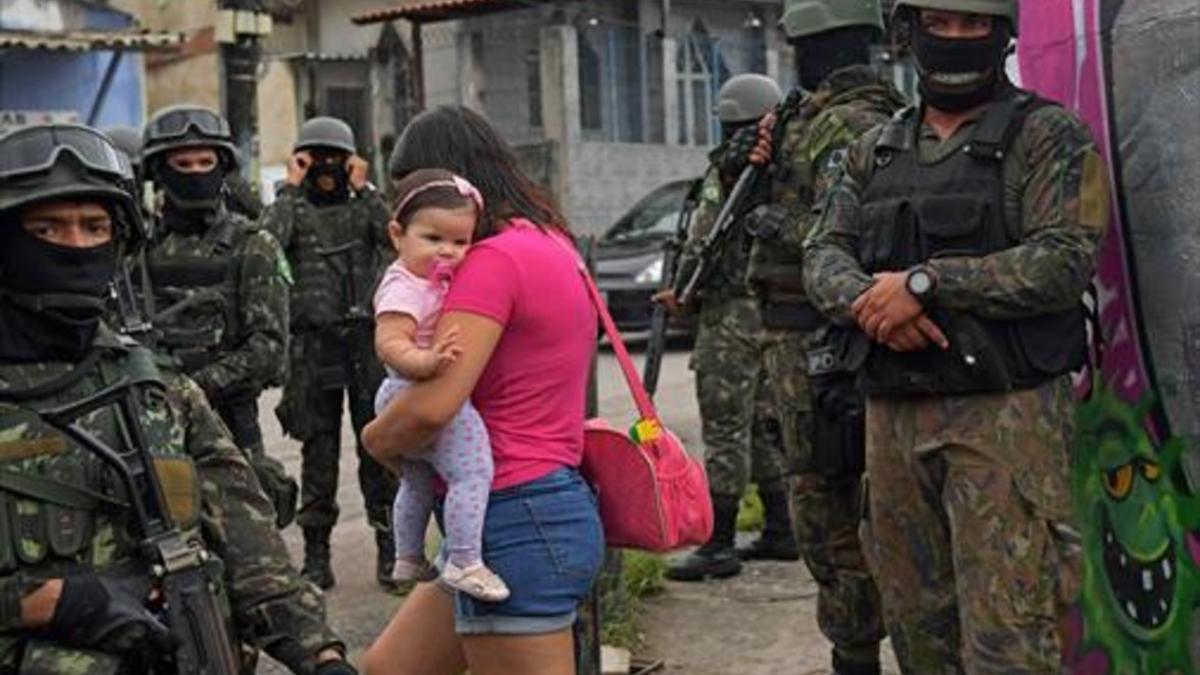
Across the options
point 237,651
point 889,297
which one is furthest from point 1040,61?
point 237,651

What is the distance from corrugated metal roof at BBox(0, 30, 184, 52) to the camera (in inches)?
675

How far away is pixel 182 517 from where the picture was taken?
2.71 meters

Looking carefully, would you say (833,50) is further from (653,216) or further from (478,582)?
(653,216)

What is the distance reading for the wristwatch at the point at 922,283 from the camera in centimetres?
341

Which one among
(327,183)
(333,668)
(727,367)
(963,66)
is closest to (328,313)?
(327,183)

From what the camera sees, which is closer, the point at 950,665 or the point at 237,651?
the point at 237,651

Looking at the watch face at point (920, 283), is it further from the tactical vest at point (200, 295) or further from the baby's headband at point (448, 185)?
the tactical vest at point (200, 295)

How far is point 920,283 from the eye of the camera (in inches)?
134

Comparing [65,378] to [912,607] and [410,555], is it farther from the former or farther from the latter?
[912,607]

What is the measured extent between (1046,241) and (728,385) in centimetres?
322

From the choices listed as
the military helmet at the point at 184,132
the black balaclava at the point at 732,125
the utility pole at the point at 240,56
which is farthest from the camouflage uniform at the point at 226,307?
the utility pole at the point at 240,56

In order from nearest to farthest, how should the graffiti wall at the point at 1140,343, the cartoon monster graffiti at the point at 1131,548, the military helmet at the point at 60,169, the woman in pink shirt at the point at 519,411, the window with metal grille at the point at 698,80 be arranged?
the military helmet at the point at 60,169 < the woman in pink shirt at the point at 519,411 < the graffiti wall at the point at 1140,343 < the cartoon monster graffiti at the point at 1131,548 < the window with metal grille at the point at 698,80

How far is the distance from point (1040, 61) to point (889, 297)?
99cm

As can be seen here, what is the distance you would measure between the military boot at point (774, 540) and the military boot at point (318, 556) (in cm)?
164
